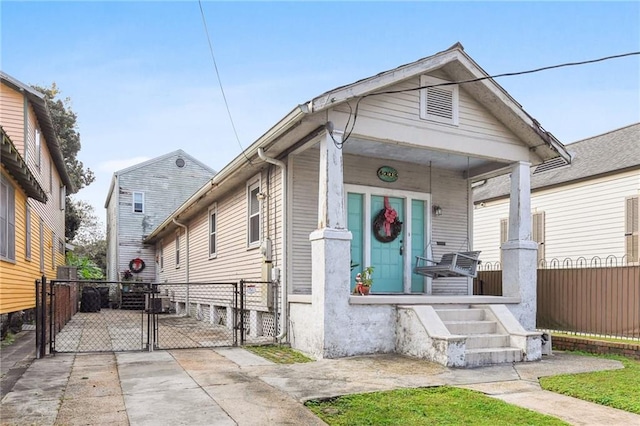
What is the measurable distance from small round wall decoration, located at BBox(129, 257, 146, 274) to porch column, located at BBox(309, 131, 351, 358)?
1940 cm

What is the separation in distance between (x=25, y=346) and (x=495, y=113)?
28.8 ft

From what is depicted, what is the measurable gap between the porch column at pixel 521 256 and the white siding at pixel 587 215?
5638mm

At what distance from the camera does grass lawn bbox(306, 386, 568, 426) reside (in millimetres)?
4066

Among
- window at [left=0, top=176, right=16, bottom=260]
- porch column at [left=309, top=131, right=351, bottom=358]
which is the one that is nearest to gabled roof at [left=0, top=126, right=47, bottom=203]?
window at [left=0, top=176, right=16, bottom=260]

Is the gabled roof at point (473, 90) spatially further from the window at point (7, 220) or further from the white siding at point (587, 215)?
the window at point (7, 220)

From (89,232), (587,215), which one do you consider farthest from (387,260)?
(89,232)

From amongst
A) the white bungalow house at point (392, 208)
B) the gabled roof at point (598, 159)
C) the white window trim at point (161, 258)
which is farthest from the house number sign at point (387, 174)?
the white window trim at point (161, 258)

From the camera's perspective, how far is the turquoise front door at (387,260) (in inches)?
373

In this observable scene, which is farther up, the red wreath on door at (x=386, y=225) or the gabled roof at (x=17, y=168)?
the gabled roof at (x=17, y=168)

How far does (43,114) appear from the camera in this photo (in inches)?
547

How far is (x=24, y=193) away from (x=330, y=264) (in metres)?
8.20

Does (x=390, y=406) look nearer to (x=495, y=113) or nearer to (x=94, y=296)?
(x=495, y=113)

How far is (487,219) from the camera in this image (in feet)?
57.6

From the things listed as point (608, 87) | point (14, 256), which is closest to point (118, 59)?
point (14, 256)
